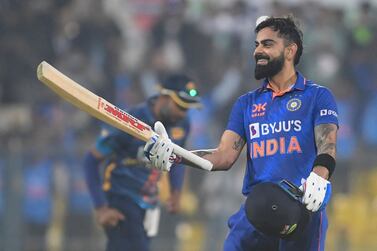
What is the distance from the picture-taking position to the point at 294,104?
5.70 meters

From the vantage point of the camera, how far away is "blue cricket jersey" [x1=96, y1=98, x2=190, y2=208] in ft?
25.9

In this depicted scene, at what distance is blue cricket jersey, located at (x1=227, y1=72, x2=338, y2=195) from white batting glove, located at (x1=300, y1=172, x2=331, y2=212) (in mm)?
402

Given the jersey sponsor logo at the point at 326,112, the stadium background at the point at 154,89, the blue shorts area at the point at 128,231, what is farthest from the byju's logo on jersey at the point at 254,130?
the stadium background at the point at 154,89

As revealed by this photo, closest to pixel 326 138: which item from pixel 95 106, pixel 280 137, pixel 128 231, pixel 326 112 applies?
pixel 326 112

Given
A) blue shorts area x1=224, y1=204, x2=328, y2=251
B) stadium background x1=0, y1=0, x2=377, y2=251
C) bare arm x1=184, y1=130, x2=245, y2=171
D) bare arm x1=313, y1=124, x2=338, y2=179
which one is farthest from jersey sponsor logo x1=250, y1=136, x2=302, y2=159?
stadium background x1=0, y1=0, x2=377, y2=251

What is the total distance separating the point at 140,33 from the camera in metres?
13.1

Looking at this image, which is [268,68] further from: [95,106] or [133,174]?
[133,174]

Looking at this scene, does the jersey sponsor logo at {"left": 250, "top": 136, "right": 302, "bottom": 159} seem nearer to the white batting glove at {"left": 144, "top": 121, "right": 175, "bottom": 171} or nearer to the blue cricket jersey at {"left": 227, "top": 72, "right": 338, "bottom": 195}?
the blue cricket jersey at {"left": 227, "top": 72, "right": 338, "bottom": 195}

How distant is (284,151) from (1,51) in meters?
7.47

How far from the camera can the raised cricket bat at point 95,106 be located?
17.3 feet

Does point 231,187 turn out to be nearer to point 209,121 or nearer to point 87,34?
point 209,121

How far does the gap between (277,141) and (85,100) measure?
113 cm

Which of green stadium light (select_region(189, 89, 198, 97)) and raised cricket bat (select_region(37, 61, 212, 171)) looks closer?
raised cricket bat (select_region(37, 61, 212, 171))

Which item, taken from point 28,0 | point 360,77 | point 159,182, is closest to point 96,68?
point 28,0
